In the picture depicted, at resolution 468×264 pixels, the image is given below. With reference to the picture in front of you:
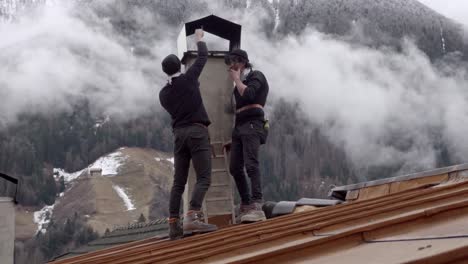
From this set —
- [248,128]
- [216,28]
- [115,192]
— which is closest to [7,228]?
[248,128]

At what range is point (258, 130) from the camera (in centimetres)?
464

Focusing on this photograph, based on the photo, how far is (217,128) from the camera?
5.36m

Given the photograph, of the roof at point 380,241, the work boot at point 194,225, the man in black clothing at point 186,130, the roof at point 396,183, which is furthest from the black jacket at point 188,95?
the roof at point 380,241

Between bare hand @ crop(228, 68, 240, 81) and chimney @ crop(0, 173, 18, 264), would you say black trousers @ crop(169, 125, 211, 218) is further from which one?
chimney @ crop(0, 173, 18, 264)

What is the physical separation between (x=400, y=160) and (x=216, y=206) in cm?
6199

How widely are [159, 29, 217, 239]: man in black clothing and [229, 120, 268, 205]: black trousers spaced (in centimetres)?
35

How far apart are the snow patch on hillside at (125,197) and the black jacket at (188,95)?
201ft

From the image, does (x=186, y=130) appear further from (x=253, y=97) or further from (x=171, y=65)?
(x=253, y=97)

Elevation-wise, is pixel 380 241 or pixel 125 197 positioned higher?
pixel 380 241

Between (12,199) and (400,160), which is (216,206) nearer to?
(12,199)

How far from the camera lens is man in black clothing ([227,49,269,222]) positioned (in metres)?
4.56

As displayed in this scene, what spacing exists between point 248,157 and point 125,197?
65.3 m

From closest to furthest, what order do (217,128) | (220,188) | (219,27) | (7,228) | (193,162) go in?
1. (193,162)
2. (7,228)
3. (220,188)
4. (217,128)
5. (219,27)


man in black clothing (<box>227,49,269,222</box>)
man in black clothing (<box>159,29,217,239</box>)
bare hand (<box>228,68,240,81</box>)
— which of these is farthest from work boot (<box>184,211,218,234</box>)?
bare hand (<box>228,68,240,81</box>)
